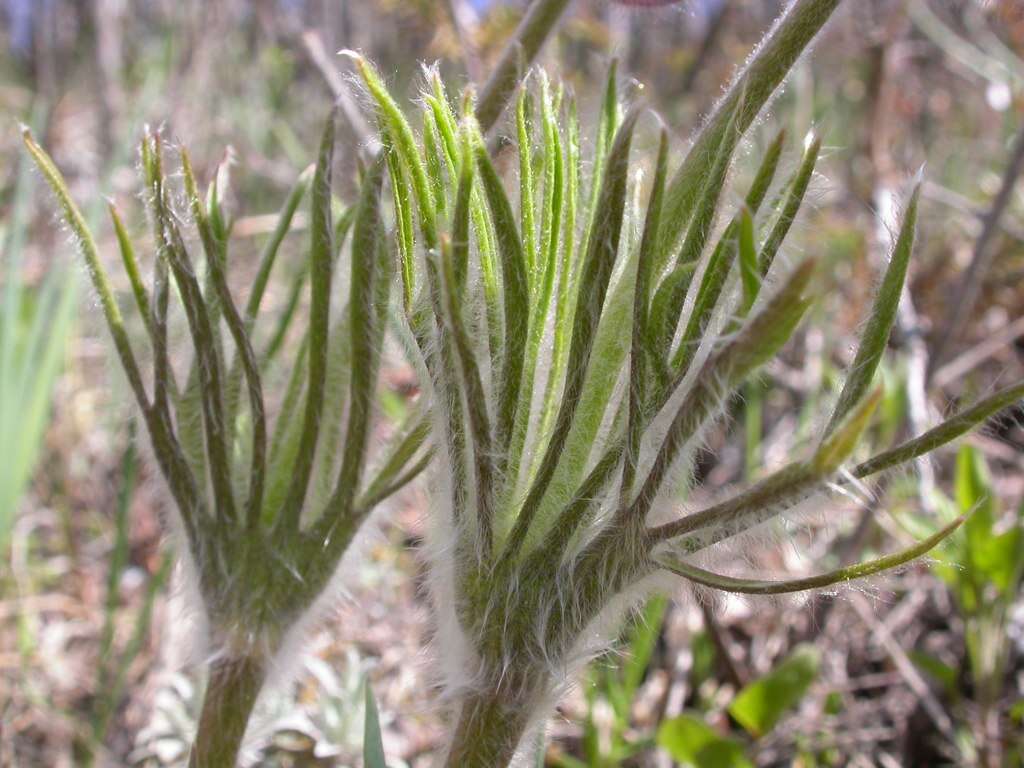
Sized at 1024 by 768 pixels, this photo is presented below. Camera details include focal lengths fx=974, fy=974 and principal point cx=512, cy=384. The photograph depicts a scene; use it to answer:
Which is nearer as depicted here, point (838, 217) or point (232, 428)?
point (232, 428)

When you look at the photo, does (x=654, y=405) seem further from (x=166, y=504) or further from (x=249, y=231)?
(x=249, y=231)

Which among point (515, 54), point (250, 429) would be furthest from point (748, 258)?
point (250, 429)

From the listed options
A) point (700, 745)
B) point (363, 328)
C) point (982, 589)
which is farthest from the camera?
point (982, 589)

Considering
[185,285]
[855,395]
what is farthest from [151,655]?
[855,395]

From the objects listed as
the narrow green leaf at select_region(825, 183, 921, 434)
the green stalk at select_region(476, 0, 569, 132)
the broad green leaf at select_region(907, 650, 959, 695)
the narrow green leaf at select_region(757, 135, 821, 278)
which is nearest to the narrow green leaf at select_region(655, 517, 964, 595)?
the narrow green leaf at select_region(825, 183, 921, 434)

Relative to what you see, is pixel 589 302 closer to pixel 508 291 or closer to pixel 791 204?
pixel 508 291

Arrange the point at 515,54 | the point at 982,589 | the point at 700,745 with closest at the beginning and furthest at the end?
the point at 515,54
the point at 700,745
the point at 982,589
